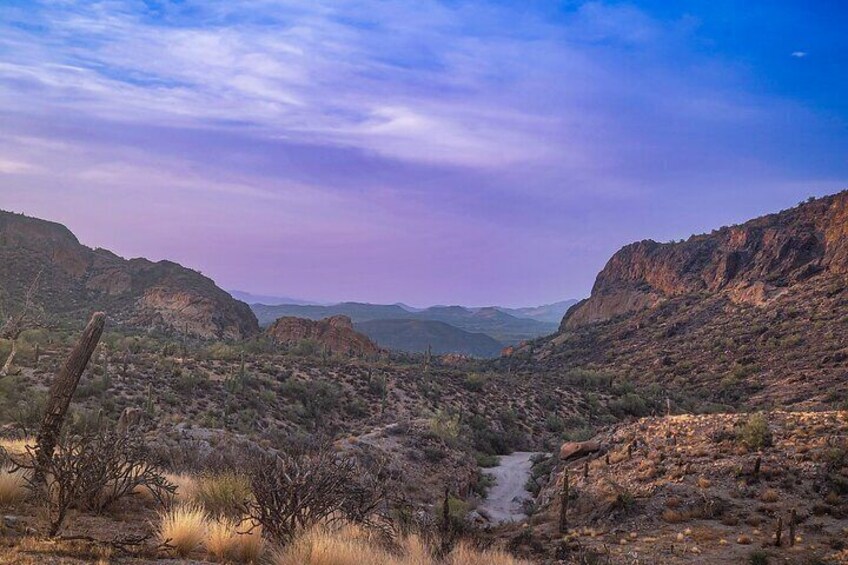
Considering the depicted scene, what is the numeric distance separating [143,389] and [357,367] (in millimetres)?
18459

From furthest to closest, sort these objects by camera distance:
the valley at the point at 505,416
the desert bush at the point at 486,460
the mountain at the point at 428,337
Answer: the mountain at the point at 428,337 < the desert bush at the point at 486,460 < the valley at the point at 505,416

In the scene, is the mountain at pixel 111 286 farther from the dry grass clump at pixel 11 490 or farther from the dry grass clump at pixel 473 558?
the dry grass clump at pixel 473 558

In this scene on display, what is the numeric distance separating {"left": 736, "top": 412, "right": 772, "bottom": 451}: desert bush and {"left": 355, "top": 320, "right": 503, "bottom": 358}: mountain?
126m

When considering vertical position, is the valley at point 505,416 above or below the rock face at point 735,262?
below

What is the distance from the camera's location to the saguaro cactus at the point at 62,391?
859 cm

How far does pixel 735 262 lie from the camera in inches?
2712

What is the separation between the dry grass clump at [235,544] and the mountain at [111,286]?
195 feet

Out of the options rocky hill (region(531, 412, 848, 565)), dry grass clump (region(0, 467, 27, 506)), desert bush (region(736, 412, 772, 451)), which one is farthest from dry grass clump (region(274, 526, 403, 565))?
desert bush (region(736, 412, 772, 451))

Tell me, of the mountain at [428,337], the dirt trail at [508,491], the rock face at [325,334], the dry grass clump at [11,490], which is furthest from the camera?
the mountain at [428,337]

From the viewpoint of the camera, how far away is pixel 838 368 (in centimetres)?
3778

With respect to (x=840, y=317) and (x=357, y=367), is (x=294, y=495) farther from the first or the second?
(x=840, y=317)

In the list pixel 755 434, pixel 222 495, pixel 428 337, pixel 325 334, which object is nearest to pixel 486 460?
pixel 755 434

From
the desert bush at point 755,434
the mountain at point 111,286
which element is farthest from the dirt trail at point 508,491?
the mountain at point 111,286

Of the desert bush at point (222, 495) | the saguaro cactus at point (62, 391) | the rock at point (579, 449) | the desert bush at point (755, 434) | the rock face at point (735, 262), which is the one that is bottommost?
the rock at point (579, 449)
